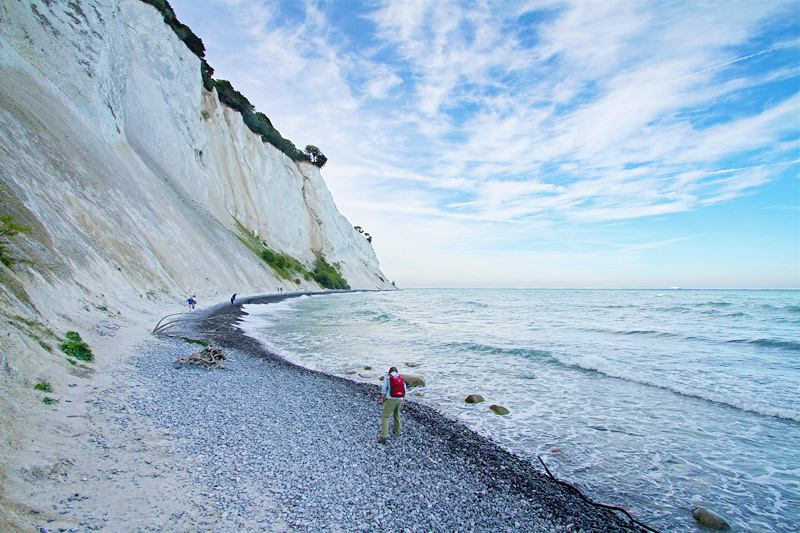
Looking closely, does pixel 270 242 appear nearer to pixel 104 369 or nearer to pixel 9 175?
pixel 9 175

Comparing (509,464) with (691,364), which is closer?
(509,464)

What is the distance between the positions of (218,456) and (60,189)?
57.3ft

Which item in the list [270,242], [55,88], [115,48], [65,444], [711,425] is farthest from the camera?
[270,242]

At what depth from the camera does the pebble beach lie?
14.0ft

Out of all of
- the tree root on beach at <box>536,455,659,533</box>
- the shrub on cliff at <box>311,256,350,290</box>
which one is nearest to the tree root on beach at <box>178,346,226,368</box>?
the tree root on beach at <box>536,455,659,533</box>

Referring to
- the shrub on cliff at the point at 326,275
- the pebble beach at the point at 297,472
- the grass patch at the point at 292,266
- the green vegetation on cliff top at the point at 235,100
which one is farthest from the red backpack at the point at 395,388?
the shrub on cliff at the point at 326,275

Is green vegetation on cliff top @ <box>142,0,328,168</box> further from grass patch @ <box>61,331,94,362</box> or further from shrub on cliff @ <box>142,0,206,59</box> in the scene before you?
grass patch @ <box>61,331,94,362</box>

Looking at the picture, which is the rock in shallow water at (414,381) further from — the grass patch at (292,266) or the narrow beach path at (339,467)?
the grass patch at (292,266)

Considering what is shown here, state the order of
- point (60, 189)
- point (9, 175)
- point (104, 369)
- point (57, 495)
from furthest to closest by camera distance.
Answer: point (60, 189) < point (9, 175) < point (104, 369) < point (57, 495)

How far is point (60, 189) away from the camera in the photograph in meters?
16.2

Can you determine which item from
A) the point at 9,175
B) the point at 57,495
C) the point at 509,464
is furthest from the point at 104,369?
the point at 9,175

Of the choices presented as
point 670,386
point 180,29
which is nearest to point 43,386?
point 670,386

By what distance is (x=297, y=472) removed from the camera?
5.39 m

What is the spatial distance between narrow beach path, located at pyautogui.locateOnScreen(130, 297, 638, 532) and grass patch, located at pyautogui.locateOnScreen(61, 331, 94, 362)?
111 cm
